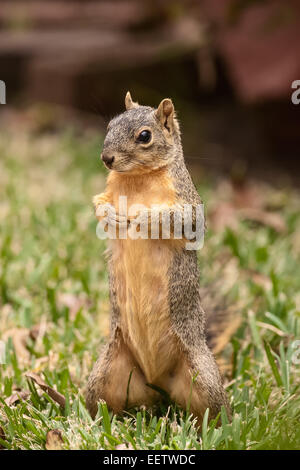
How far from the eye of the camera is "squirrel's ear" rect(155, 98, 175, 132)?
1.82 metres

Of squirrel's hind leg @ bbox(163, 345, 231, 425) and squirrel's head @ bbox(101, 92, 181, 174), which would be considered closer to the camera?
squirrel's head @ bbox(101, 92, 181, 174)

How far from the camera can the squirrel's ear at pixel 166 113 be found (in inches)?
71.8

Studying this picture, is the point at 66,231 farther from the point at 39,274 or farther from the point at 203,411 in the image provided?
the point at 203,411

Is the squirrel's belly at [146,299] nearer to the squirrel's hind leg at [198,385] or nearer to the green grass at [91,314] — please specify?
the squirrel's hind leg at [198,385]

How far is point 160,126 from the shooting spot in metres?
1.83

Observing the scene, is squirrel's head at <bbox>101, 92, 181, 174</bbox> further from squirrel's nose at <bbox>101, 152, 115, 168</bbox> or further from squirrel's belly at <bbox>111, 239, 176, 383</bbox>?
squirrel's belly at <bbox>111, 239, 176, 383</bbox>

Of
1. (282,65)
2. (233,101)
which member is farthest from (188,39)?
(282,65)

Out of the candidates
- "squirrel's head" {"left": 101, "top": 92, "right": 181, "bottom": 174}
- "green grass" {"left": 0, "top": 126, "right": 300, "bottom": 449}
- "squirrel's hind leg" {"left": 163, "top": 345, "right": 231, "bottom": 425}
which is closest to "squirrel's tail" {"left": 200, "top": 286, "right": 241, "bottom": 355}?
"green grass" {"left": 0, "top": 126, "right": 300, "bottom": 449}

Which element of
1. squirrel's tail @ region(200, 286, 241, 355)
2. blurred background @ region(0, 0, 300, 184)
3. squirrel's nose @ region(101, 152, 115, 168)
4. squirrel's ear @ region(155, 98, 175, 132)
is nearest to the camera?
squirrel's nose @ region(101, 152, 115, 168)

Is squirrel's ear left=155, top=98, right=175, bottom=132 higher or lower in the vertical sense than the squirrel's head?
higher

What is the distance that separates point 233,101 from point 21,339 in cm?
400

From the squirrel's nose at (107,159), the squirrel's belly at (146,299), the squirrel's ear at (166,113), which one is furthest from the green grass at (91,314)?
the squirrel's ear at (166,113)

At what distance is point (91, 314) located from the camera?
2.78m

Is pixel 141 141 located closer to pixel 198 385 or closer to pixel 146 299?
pixel 146 299
